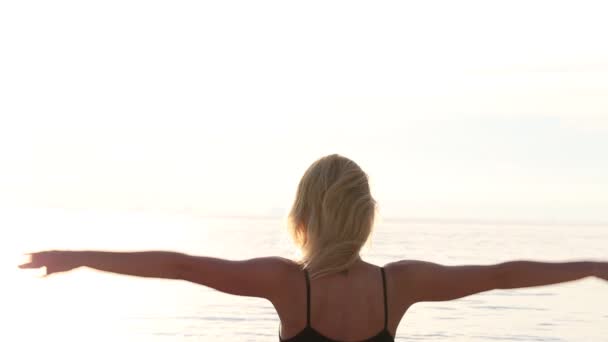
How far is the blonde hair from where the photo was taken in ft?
14.4

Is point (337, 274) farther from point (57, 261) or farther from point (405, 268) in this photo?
point (57, 261)

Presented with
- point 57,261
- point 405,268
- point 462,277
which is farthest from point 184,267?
point 462,277

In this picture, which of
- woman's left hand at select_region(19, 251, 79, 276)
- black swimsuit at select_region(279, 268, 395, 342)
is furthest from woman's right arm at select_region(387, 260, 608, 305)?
woman's left hand at select_region(19, 251, 79, 276)

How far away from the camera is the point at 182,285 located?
2839 centimetres

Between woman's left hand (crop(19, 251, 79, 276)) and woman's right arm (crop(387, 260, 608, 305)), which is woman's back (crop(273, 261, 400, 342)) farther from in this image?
woman's left hand (crop(19, 251, 79, 276))

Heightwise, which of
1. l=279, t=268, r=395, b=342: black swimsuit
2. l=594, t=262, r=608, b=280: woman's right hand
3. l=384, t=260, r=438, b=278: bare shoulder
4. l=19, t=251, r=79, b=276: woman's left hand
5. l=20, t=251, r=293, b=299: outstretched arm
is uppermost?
l=19, t=251, r=79, b=276: woman's left hand

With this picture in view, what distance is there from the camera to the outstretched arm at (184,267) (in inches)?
161

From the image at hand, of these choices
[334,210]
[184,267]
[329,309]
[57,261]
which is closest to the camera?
[57,261]

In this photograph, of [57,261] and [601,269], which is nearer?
[57,261]

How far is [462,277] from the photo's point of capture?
4570mm

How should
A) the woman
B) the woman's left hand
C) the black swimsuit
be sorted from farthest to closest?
the black swimsuit < the woman < the woman's left hand

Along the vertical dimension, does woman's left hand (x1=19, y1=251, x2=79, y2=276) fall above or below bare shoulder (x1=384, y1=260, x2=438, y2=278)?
above

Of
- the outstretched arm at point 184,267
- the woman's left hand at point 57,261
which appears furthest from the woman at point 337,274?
the woman's left hand at point 57,261

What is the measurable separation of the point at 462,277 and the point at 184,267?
1149 millimetres
